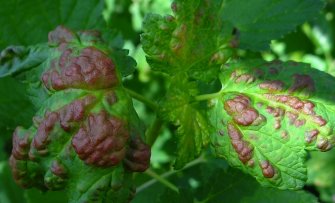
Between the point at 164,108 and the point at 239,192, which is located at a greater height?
the point at 164,108

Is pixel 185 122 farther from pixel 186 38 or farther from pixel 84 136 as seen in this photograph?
pixel 84 136

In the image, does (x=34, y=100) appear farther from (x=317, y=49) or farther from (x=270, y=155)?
(x=317, y=49)

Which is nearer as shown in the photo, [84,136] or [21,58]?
[84,136]

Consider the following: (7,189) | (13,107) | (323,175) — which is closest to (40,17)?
(13,107)

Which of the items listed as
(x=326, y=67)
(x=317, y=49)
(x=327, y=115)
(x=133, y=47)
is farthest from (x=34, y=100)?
(x=317, y=49)

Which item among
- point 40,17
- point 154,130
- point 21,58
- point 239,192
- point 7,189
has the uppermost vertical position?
point 40,17

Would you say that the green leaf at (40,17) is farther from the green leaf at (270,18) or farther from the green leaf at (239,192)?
the green leaf at (239,192)

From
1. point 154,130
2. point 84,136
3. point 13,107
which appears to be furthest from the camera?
point 13,107

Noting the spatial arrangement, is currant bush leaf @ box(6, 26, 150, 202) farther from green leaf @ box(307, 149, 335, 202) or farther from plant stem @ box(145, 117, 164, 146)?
green leaf @ box(307, 149, 335, 202)
